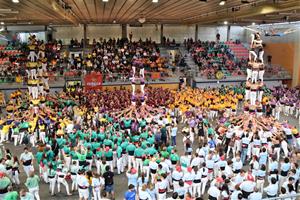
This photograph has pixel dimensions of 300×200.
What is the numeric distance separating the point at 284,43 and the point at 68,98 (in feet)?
80.6

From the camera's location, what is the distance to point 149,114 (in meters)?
19.3

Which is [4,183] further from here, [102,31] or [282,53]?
[282,53]

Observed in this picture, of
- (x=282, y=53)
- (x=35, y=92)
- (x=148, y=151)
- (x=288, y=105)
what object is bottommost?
(x=148, y=151)

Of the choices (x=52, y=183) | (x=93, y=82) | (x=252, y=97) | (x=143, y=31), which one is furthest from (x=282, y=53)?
(x=52, y=183)

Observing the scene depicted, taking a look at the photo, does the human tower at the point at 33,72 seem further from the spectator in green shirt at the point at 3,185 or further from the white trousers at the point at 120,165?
the spectator in green shirt at the point at 3,185

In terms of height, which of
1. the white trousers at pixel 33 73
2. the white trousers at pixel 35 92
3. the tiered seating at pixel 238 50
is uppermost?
the tiered seating at pixel 238 50

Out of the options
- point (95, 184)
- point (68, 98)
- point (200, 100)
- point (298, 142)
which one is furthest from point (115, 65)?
point (95, 184)

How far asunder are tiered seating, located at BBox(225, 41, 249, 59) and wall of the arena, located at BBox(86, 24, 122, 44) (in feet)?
46.5

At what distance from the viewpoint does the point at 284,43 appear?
35812 mm

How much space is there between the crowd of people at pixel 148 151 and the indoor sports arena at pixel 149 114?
55mm

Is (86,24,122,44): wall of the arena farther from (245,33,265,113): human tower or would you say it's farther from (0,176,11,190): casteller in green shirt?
(0,176,11,190): casteller in green shirt

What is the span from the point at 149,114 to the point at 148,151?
19.9 ft

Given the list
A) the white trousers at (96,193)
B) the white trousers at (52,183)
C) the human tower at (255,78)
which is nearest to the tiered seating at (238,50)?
the human tower at (255,78)

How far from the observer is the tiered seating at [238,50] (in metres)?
39.7
